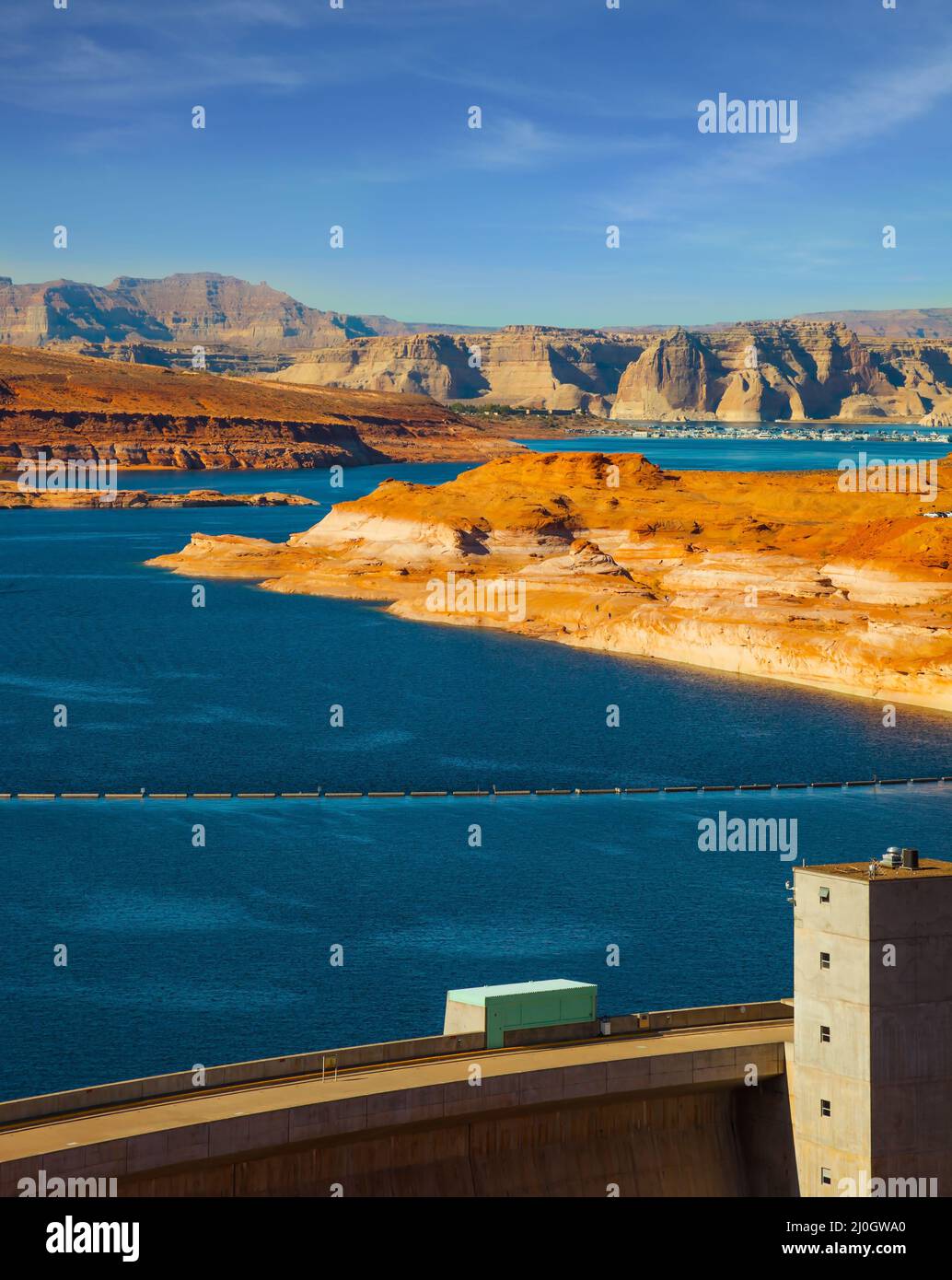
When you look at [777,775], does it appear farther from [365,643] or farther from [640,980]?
[365,643]

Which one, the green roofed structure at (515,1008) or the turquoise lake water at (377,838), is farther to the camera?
the turquoise lake water at (377,838)

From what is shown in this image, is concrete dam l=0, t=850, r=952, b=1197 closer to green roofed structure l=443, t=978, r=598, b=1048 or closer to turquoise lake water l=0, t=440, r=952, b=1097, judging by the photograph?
green roofed structure l=443, t=978, r=598, b=1048

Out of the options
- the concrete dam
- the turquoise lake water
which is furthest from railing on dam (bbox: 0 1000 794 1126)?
the turquoise lake water

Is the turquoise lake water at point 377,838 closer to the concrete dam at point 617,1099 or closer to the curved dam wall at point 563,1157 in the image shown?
the concrete dam at point 617,1099

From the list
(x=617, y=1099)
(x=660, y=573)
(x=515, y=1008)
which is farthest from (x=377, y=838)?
(x=660, y=573)

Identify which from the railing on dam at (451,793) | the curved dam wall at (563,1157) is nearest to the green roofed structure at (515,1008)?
the curved dam wall at (563,1157)
